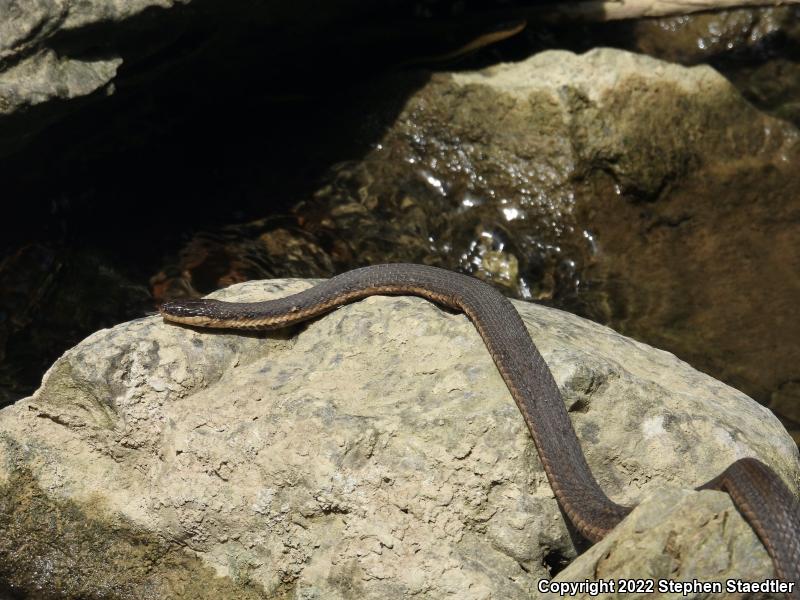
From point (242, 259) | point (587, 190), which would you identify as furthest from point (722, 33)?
point (242, 259)

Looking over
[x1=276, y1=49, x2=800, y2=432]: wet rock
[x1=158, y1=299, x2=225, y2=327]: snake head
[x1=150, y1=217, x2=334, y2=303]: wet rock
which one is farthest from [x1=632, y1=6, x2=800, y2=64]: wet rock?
[x1=158, y1=299, x2=225, y2=327]: snake head

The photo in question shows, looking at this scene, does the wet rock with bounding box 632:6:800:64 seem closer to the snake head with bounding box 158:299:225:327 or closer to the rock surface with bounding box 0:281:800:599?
the rock surface with bounding box 0:281:800:599

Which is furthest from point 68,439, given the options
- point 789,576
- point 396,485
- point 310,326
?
point 789,576

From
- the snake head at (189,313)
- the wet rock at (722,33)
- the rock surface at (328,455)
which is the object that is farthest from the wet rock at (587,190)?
the snake head at (189,313)

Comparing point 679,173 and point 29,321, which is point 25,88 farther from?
point 679,173

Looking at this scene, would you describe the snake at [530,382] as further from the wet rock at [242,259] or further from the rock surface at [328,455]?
the wet rock at [242,259]

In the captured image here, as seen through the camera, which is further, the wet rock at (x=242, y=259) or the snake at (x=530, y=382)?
the wet rock at (x=242, y=259)
